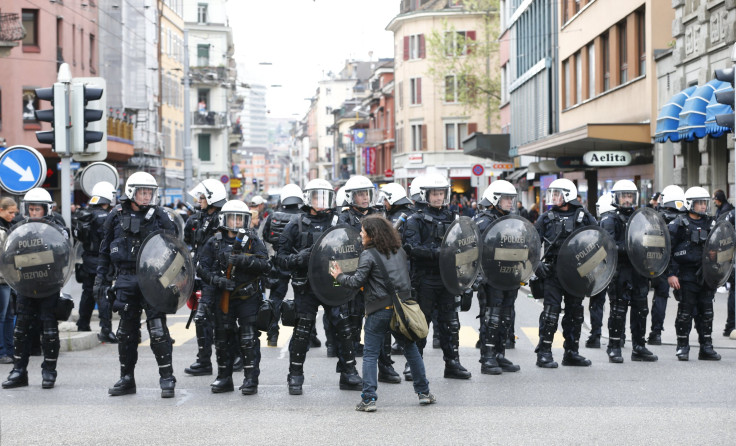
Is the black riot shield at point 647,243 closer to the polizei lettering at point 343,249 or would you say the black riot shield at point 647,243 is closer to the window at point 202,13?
the polizei lettering at point 343,249

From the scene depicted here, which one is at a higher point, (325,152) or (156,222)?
(325,152)

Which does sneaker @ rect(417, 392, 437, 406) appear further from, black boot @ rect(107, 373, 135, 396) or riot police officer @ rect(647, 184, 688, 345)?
riot police officer @ rect(647, 184, 688, 345)

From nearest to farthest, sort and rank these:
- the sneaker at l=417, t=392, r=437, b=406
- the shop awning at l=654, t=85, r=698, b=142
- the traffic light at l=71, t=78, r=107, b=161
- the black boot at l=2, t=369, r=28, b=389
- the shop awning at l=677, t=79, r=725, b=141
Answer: the sneaker at l=417, t=392, r=437, b=406 → the black boot at l=2, t=369, r=28, b=389 → the traffic light at l=71, t=78, r=107, b=161 → the shop awning at l=677, t=79, r=725, b=141 → the shop awning at l=654, t=85, r=698, b=142

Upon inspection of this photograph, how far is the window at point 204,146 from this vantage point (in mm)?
78188

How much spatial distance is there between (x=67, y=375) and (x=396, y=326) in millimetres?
3688

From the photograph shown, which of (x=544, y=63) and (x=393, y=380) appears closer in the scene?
(x=393, y=380)

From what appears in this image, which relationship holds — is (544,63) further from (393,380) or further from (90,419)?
(90,419)

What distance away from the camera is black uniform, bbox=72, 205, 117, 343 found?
→ 41.9 feet

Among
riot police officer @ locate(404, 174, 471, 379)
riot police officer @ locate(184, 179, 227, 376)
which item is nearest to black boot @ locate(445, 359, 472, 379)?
riot police officer @ locate(404, 174, 471, 379)

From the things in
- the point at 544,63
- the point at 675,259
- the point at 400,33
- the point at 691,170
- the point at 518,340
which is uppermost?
the point at 400,33

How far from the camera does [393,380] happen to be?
384 inches

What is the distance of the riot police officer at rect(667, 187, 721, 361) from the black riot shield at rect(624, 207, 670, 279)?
272mm

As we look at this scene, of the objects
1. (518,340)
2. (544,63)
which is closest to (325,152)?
(544,63)

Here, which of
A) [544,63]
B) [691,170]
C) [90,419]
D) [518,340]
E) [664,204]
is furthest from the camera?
[544,63]
